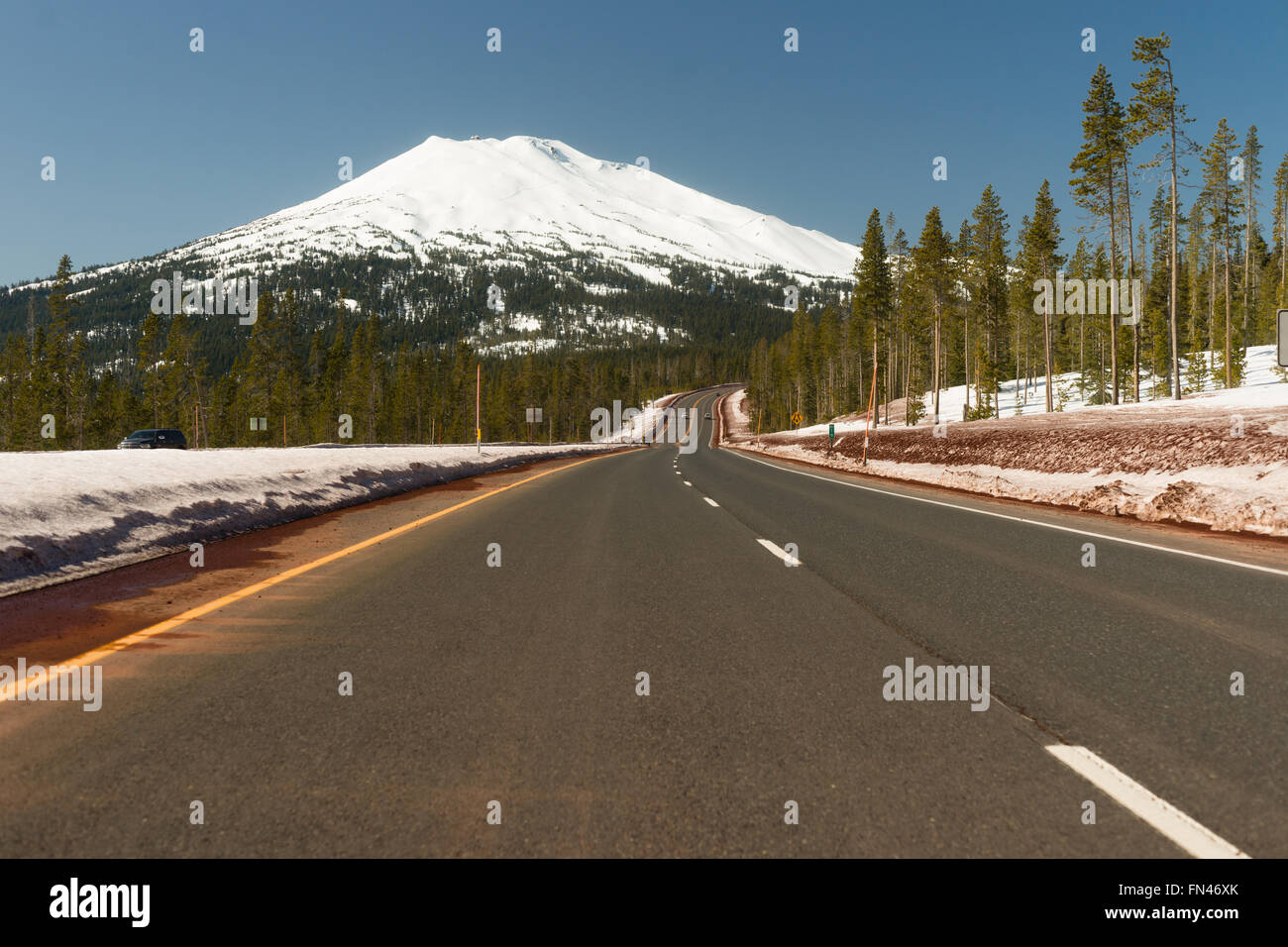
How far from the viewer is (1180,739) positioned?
10.4 feet

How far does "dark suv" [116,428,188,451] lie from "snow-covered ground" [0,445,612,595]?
1794 cm

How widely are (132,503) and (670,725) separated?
897cm

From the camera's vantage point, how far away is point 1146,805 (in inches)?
101

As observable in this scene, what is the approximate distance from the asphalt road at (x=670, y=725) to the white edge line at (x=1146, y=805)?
15mm

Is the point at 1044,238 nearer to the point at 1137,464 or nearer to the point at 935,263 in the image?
the point at 935,263

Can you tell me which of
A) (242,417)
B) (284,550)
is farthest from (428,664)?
(242,417)

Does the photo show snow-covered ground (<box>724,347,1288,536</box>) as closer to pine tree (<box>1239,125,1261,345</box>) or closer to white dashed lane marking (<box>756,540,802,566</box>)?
white dashed lane marking (<box>756,540,802,566</box>)

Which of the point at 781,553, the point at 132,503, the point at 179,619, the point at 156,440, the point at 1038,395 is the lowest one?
the point at 781,553

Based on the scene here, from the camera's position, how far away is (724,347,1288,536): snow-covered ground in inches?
465

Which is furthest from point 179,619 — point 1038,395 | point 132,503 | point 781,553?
point 1038,395

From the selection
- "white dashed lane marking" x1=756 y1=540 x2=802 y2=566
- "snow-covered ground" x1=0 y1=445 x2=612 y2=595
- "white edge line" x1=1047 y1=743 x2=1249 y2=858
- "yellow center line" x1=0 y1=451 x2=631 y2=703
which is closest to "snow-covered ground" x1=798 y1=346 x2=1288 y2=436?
"white dashed lane marking" x1=756 y1=540 x2=802 y2=566

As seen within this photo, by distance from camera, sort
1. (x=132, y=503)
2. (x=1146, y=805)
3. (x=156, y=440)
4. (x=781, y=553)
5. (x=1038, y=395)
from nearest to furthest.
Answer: (x=1146, y=805) < (x=781, y=553) < (x=132, y=503) < (x=156, y=440) < (x=1038, y=395)

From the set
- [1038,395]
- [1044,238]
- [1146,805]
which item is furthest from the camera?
[1038,395]
